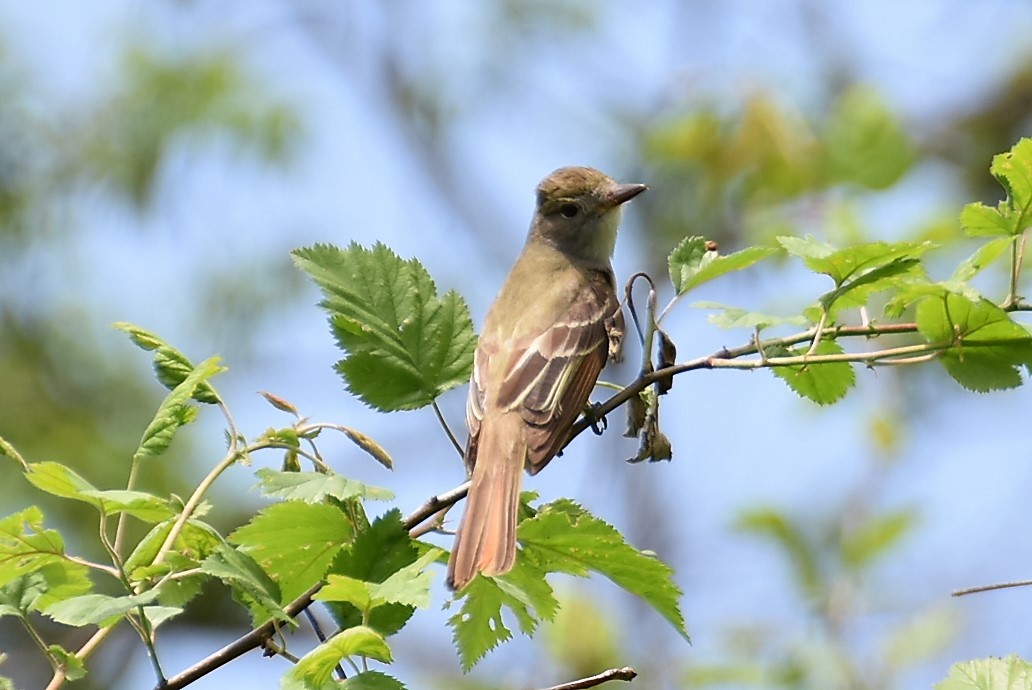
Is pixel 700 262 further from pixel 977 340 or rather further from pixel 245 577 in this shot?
pixel 245 577

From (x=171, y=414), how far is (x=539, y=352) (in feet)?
5.26

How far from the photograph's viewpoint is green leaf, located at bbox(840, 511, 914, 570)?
4.90m

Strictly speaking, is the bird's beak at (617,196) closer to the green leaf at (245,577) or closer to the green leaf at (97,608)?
the green leaf at (245,577)

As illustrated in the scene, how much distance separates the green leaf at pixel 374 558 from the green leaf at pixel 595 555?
245 millimetres

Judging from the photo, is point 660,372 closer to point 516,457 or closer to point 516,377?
point 516,457

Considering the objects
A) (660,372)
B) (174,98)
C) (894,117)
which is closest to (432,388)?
(660,372)

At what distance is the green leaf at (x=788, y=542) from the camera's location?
197 inches

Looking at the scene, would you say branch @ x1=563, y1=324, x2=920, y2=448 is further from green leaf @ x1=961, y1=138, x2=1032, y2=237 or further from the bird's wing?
the bird's wing

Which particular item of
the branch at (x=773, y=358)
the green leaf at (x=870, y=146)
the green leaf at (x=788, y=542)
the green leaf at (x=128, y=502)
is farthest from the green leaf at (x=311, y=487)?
the green leaf at (x=788, y=542)

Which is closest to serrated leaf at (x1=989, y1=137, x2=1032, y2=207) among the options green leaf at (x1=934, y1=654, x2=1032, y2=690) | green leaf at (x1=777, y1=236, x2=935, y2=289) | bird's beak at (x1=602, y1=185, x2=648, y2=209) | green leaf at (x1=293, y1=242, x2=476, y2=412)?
green leaf at (x1=777, y1=236, x2=935, y2=289)

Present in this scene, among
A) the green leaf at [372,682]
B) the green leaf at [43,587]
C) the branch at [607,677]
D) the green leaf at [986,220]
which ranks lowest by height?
the branch at [607,677]

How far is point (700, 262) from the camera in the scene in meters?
2.56

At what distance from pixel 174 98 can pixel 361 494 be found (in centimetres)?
820

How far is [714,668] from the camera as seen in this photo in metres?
5.00
